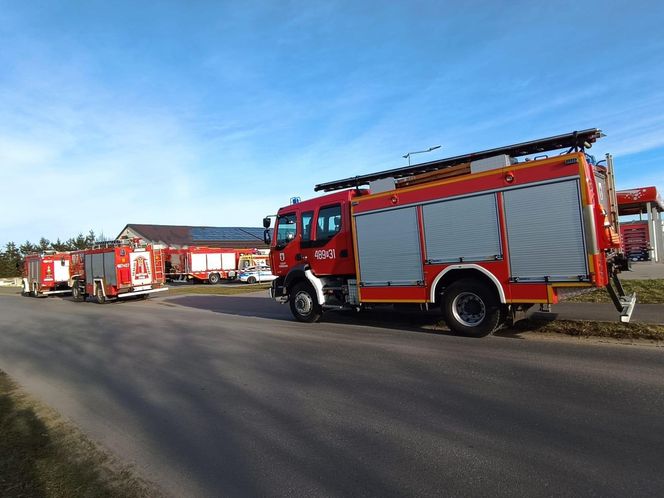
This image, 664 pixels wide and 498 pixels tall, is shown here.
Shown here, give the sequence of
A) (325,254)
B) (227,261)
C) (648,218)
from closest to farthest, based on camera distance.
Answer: (325,254) → (648,218) → (227,261)

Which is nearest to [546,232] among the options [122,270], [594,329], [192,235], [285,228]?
[594,329]

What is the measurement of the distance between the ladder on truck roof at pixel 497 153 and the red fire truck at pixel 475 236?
0.02 metres

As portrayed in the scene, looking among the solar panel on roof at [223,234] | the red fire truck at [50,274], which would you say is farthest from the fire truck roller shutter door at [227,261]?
the solar panel on roof at [223,234]

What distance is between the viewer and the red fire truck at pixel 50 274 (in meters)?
30.0

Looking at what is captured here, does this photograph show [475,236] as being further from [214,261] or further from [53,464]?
[214,261]

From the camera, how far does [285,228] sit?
12758mm

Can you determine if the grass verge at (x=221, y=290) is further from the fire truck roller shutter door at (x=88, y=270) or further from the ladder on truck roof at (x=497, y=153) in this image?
the ladder on truck roof at (x=497, y=153)

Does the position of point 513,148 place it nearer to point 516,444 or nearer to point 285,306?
point 516,444

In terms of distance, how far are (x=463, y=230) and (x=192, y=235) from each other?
5796 centimetres

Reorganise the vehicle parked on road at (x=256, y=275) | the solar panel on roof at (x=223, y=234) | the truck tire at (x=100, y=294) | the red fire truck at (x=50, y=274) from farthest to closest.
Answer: the solar panel on roof at (x=223, y=234)
the vehicle parked on road at (x=256, y=275)
the red fire truck at (x=50, y=274)
the truck tire at (x=100, y=294)

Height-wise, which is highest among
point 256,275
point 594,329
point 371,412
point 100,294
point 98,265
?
point 98,265

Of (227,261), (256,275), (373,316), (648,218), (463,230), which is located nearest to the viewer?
(463,230)

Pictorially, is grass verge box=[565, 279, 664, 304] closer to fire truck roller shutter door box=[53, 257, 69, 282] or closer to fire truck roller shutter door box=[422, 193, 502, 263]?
fire truck roller shutter door box=[422, 193, 502, 263]

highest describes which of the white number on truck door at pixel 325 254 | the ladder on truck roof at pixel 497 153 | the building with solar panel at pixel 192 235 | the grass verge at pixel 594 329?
the building with solar panel at pixel 192 235
